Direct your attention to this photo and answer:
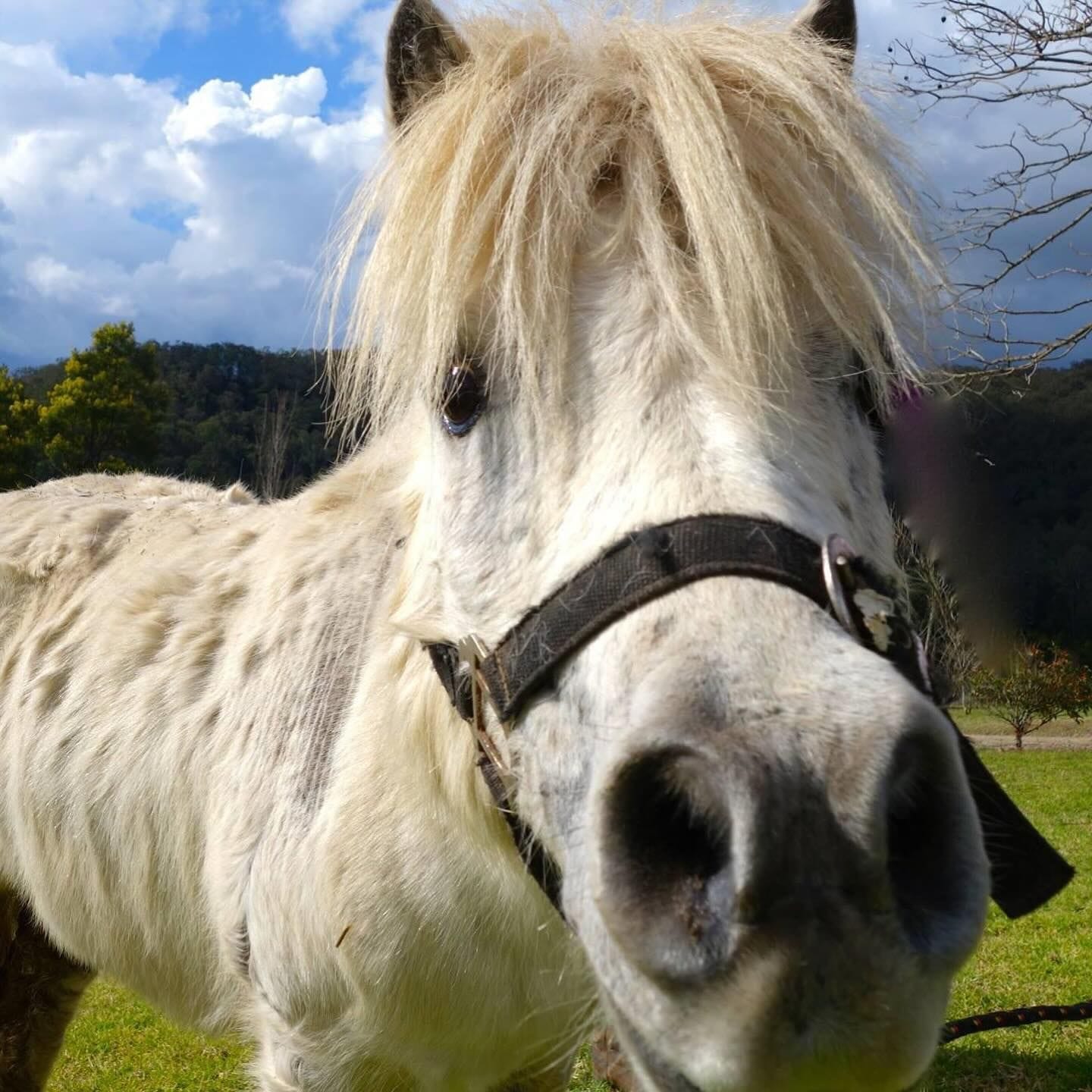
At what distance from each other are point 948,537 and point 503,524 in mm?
1497

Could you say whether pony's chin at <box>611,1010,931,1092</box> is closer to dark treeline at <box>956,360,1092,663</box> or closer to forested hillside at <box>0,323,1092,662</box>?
dark treeline at <box>956,360,1092,663</box>

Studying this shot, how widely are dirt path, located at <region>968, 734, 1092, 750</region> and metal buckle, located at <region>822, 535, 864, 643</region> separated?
65.8ft

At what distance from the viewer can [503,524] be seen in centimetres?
180

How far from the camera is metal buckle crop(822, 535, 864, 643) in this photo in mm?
1377

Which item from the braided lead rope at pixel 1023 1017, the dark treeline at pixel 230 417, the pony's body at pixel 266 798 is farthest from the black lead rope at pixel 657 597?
the dark treeline at pixel 230 417

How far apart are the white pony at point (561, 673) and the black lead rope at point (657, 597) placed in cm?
3

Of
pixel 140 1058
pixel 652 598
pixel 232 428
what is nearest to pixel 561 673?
pixel 652 598

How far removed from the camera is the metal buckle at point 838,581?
4.52 feet

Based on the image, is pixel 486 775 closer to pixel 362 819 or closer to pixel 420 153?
pixel 362 819

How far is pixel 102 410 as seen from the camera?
2656 centimetres

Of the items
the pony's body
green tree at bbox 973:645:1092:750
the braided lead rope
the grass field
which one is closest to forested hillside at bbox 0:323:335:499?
green tree at bbox 973:645:1092:750

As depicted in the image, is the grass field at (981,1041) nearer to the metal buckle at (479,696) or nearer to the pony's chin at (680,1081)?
the metal buckle at (479,696)

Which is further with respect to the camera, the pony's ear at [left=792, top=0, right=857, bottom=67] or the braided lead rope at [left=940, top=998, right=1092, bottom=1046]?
the braided lead rope at [left=940, top=998, right=1092, bottom=1046]

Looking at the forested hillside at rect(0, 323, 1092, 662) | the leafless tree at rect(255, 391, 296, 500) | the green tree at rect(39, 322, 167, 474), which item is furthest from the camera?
the green tree at rect(39, 322, 167, 474)
